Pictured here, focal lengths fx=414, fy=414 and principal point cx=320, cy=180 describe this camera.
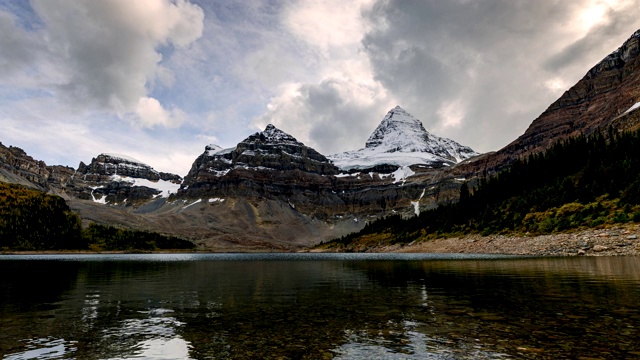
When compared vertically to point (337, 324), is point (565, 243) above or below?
above

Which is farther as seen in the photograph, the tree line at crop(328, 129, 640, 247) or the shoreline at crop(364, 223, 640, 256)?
the tree line at crop(328, 129, 640, 247)

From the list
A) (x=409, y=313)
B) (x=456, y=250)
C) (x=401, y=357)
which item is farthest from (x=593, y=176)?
(x=401, y=357)

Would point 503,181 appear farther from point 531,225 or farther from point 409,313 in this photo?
point 409,313

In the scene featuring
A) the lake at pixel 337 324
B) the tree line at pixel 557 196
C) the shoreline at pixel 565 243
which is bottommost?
the lake at pixel 337 324

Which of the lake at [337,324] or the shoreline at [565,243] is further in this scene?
the shoreline at [565,243]

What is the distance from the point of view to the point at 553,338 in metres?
15.4

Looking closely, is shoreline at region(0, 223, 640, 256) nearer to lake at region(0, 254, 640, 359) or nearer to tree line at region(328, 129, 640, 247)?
tree line at region(328, 129, 640, 247)

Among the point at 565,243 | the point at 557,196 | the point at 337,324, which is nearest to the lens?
the point at 337,324

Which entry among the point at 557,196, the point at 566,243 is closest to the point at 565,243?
the point at 566,243

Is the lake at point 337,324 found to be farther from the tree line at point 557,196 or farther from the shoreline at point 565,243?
the tree line at point 557,196

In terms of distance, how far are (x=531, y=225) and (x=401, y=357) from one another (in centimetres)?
11210

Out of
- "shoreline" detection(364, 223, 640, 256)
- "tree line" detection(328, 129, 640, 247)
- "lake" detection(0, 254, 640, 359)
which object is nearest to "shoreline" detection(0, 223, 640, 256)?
"shoreline" detection(364, 223, 640, 256)

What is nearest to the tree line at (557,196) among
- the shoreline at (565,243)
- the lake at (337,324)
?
the shoreline at (565,243)

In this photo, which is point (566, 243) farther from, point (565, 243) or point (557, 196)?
point (557, 196)
